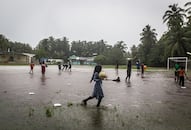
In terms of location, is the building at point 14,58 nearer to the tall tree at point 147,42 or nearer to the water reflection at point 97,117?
the tall tree at point 147,42

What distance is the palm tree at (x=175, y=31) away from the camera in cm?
4900

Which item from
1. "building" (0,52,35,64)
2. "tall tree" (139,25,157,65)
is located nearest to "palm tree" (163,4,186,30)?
"tall tree" (139,25,157,65)

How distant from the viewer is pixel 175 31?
50938 mm

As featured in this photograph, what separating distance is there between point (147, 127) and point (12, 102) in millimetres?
4620

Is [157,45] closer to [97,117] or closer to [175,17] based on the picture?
[175,17]

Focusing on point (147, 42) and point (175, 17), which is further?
point (147, 42)

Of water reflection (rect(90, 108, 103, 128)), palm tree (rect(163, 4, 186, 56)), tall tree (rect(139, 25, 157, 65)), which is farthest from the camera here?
tall tree (rect(139, 25, 157, 65))

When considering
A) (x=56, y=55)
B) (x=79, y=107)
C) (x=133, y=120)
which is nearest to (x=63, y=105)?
(x=79, y=107)

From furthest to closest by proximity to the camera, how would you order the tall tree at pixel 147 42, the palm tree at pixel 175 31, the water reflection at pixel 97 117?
the tall tree at pixel 147 42 → the palm tree at pixel 175 31 → the water reflection at pixel 97 117

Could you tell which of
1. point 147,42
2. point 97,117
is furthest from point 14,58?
point 97,117

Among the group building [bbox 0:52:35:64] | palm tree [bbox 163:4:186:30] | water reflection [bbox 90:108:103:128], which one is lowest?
water reflection [bbox 90:108:103:128]

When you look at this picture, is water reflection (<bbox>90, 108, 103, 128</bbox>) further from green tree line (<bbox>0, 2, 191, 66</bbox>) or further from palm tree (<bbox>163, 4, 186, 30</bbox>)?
palm tree (<bbox>163, 4, 186, 30</bbox>)

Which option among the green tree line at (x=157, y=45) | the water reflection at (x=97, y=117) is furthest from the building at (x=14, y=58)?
the water reflection at (x=97, y=117)

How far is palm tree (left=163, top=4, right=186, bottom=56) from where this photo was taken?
1929 inches
